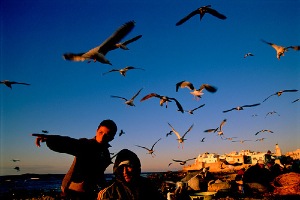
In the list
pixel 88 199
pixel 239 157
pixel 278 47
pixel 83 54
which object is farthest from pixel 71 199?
pixel 239 157

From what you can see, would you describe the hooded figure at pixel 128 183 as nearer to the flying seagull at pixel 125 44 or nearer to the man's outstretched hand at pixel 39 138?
the man's outstretched hand at pixel 39 138

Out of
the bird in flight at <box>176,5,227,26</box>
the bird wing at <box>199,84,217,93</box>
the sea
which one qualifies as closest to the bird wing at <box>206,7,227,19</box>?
the bird in flight at <box>176,5,227,26</box>

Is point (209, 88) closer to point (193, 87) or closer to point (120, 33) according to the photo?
point (193, 87)

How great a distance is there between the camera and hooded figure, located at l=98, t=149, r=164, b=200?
2.65 m

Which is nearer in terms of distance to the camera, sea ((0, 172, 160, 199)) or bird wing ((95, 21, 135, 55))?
sea ((0, 172, 160, 199))

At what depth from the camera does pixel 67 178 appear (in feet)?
9.47

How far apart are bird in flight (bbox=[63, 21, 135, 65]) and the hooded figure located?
3.57 m

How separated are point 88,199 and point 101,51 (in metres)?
4.64

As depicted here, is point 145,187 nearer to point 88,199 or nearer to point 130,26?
point 88,199

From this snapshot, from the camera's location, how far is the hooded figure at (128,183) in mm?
2646

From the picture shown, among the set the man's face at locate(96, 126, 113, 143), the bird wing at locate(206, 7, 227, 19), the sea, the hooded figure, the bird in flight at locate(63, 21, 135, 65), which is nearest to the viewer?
the hooded figure

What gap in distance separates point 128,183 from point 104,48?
468cm

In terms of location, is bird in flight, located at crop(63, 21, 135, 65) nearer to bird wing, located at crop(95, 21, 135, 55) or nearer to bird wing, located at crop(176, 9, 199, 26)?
bird wing, located at crop(95, 21, 135, 55)

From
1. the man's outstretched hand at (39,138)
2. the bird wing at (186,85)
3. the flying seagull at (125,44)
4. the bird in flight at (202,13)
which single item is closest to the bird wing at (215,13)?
the bird in flight at (202,13)
